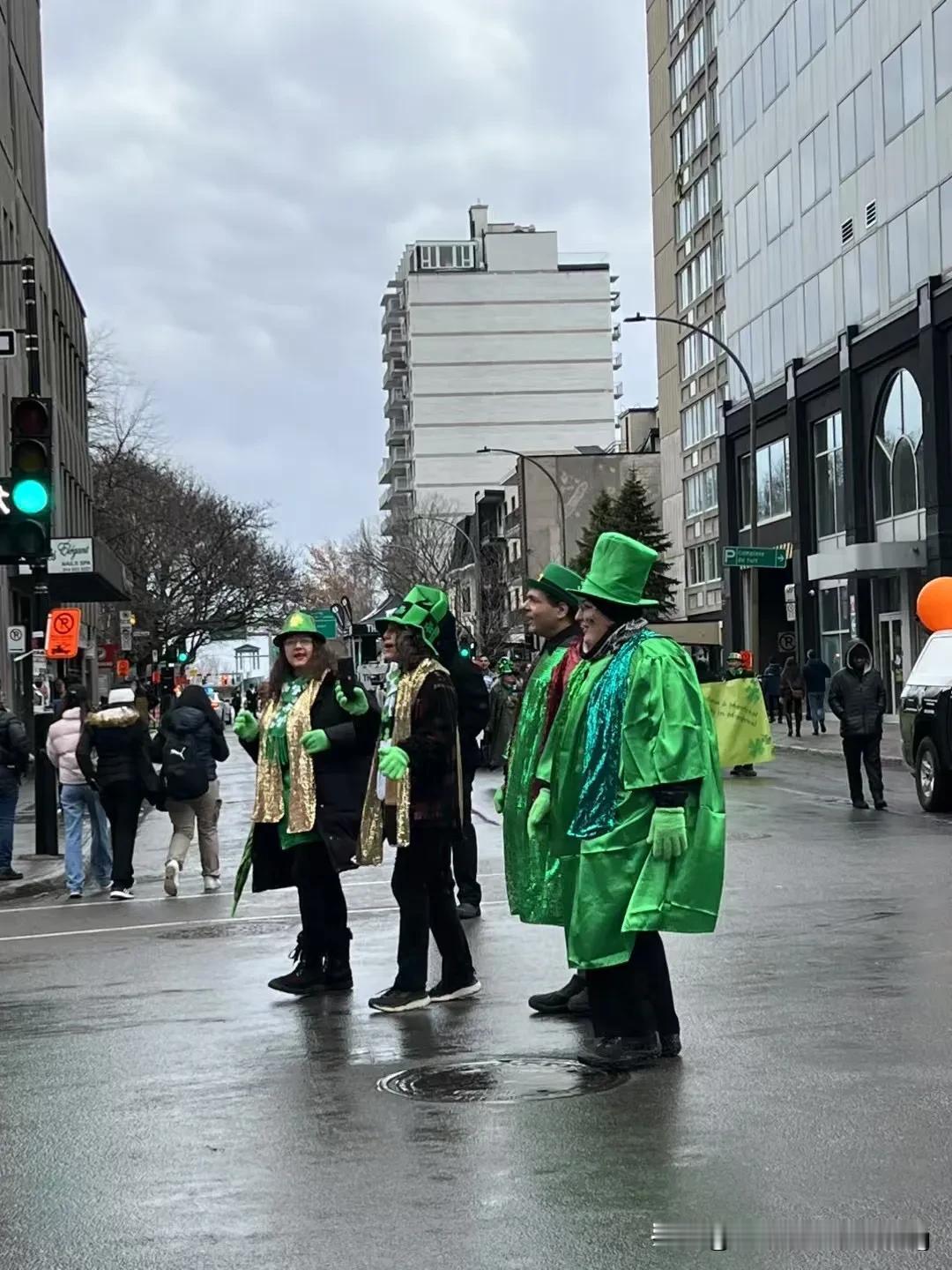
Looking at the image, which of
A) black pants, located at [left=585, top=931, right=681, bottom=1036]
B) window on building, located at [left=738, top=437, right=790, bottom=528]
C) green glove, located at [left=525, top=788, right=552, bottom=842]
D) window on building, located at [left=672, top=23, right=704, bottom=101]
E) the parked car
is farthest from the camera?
window on building, located at [left=672, top=23, right=704, bottom=101]

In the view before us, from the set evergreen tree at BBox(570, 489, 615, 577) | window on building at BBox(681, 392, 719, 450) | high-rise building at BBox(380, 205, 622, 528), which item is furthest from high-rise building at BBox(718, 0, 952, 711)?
high-rise building at BBox(380, 205, 622, 528)

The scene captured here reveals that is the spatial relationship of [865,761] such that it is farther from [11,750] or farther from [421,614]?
[421,614]

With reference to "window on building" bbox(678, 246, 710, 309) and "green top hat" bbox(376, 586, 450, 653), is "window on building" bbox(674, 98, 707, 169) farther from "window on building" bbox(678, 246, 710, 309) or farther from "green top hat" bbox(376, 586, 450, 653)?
"green top hat" bbox(376, 586, 450, 653)

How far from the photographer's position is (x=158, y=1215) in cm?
520

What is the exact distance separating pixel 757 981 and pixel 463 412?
12209cm

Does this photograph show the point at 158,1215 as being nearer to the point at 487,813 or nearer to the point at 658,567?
the point at 487,813

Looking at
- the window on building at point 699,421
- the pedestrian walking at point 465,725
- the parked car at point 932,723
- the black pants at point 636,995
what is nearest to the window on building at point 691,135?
the window on building at point 699,421

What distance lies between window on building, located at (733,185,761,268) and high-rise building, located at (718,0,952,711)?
9 centimetres

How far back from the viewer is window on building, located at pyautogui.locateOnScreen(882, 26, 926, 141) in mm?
41594

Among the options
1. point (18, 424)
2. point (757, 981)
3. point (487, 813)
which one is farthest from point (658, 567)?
point (757, 981)

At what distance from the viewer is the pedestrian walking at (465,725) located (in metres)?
9.95

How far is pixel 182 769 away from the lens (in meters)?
15.8

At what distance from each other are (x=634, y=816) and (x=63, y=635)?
18.6 metres

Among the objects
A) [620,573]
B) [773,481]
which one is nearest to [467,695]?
[620,573]
